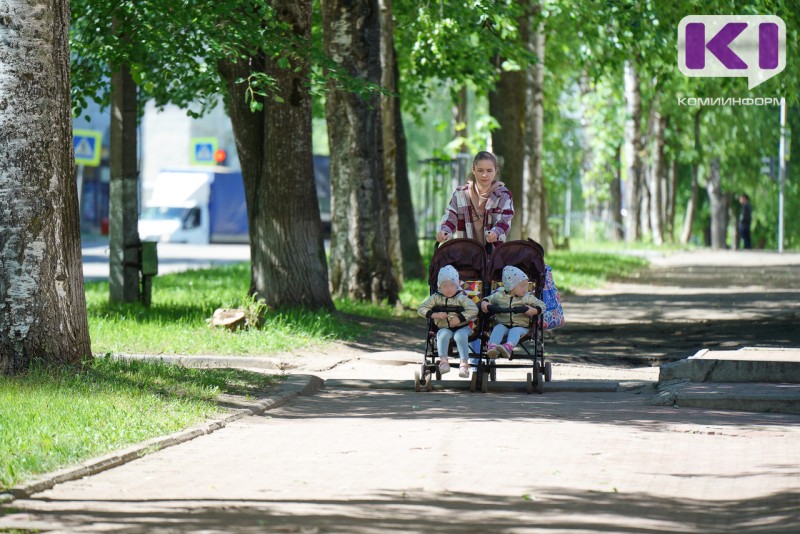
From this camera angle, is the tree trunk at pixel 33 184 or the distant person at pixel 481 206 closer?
the tree trunk at pixel 33 184

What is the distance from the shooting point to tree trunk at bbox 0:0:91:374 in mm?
10992

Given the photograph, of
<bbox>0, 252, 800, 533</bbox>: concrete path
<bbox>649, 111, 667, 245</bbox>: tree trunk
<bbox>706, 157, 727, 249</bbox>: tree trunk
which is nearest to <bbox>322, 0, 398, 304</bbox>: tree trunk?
<bbox>0, 252, 800, 533</bbox>: concrete path

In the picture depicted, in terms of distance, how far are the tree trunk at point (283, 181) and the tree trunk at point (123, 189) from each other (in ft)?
4.01

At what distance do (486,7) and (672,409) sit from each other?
27.7 feet

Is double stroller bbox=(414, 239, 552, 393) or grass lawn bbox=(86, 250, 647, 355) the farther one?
grass lawn bbox=(86, 250, 647, 355)

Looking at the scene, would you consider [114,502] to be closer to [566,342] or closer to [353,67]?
[566,342]

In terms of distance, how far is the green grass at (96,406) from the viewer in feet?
27.2

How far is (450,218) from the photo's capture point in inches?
510

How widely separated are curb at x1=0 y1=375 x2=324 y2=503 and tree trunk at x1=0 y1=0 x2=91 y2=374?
1.58m

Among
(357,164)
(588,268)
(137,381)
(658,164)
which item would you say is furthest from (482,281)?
(658,164)

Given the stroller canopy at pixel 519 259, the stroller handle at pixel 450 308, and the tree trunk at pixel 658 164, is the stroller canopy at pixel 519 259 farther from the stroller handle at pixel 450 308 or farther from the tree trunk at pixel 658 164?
the tree trunk at pixel 658 164

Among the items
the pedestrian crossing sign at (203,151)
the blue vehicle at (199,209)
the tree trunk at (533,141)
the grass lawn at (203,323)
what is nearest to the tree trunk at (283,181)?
the grass lawn at (203,323)

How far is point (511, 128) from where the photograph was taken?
2850 cm

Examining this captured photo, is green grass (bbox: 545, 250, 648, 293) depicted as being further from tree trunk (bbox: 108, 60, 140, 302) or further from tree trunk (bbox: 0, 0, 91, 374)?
tree trunk (bbox: 0, 0, 91, 374)
